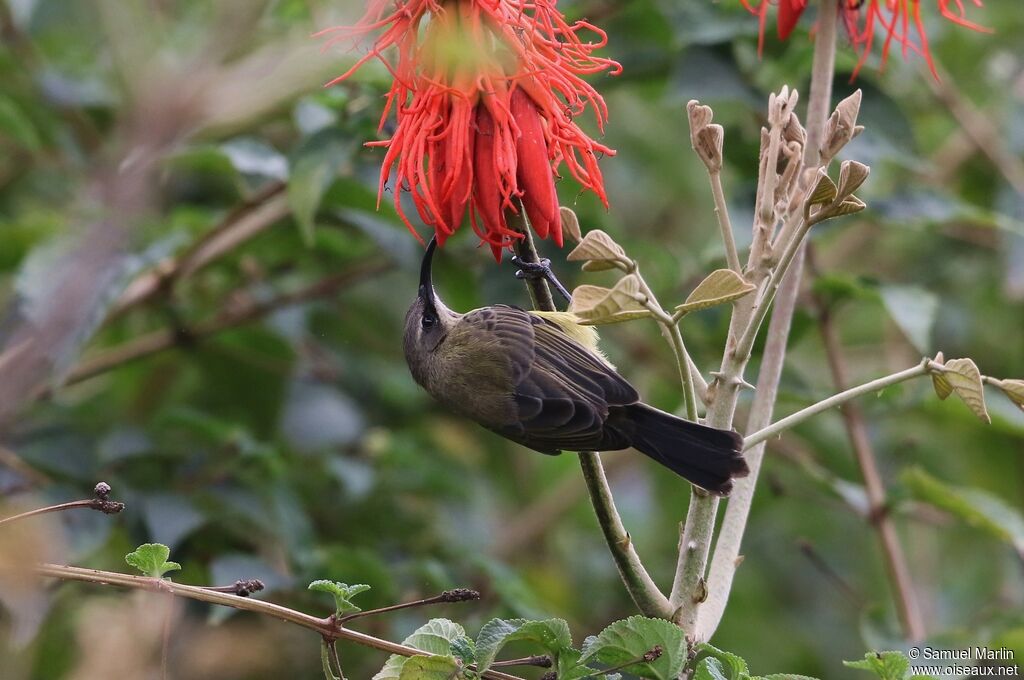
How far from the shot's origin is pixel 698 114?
Result: 1860 mm

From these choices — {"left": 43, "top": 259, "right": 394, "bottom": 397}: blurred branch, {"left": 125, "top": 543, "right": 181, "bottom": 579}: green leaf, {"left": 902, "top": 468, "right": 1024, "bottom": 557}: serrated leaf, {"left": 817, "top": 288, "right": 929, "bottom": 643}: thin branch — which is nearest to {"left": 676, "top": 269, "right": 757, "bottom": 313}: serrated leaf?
{"left": 125, "top": 543, "right": 181, "bottom": 579}: green leaf

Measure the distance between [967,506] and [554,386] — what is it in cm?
123

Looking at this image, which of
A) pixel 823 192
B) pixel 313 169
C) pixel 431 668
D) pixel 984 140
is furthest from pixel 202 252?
pixel 984 140

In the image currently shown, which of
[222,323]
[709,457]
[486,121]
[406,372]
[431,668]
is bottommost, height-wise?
[431,668]

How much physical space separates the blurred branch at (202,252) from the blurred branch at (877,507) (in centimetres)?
161

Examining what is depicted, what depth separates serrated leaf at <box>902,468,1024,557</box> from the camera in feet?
9.89

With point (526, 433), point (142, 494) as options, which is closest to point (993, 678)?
point (526, 433)

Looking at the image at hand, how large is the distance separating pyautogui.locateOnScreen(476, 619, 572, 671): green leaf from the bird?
309 mm

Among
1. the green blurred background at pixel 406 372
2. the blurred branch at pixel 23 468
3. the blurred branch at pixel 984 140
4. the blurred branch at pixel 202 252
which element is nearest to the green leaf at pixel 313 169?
the green blurred background at pixel 406 372

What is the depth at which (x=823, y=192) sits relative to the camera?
1.67 meters

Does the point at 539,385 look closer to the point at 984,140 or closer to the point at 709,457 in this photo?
the point at 709,457

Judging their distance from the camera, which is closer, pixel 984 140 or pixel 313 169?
pixel 313 169

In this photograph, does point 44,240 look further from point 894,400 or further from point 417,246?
point 894,400

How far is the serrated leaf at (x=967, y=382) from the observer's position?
1.68 metres
